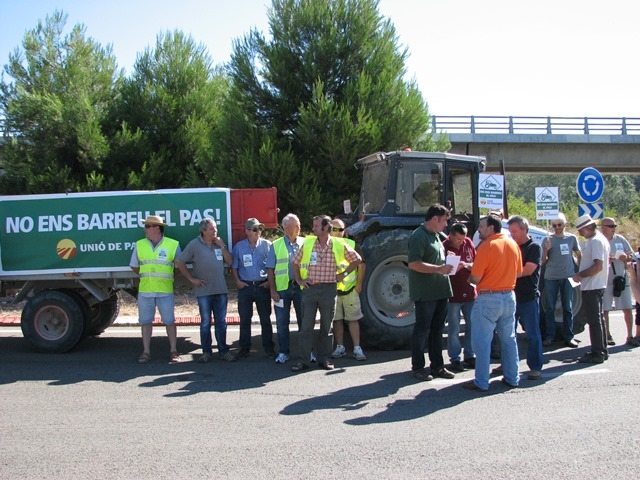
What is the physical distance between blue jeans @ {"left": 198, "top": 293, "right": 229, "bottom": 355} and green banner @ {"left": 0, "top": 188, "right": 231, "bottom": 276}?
0.88 metres

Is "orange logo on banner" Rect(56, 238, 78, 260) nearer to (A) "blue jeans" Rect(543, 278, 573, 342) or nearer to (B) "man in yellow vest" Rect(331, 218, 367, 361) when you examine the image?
(B) "man in yellow vest" Rect(331, 218, 367, 361)

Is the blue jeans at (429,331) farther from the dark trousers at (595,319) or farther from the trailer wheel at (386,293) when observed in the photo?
the dark trousers at (595,319)

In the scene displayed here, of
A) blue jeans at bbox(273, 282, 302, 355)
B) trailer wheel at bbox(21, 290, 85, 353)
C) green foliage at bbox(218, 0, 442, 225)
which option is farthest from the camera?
green foliage at bbox(218, 0, 442, 225)

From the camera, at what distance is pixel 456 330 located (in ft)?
23.7

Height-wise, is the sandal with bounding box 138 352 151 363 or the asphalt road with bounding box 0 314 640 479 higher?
the sandal with bounding box 138 352 151 363

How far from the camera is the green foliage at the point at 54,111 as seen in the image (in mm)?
17953

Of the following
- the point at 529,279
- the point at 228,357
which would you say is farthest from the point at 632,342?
the point at 228,357

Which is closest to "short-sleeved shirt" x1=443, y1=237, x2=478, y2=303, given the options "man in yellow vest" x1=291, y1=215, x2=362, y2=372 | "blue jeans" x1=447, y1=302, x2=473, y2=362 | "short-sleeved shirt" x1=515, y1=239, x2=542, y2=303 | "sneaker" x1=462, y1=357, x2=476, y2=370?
"blue jeans" x1=447, y1=302, x2=473, y2=362

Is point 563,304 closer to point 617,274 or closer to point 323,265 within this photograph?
point 617,274

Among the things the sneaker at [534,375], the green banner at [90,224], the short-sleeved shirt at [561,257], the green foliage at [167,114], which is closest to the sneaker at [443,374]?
the sneaker at [534,375]

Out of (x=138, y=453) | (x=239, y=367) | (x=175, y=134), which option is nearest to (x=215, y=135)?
(x=175, y=134)

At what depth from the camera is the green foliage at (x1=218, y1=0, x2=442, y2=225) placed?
1548 cm

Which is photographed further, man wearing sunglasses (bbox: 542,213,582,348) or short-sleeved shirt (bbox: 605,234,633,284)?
short-sleeved shirt (bbox: 605,234,633,284)

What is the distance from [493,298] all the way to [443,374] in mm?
1093
